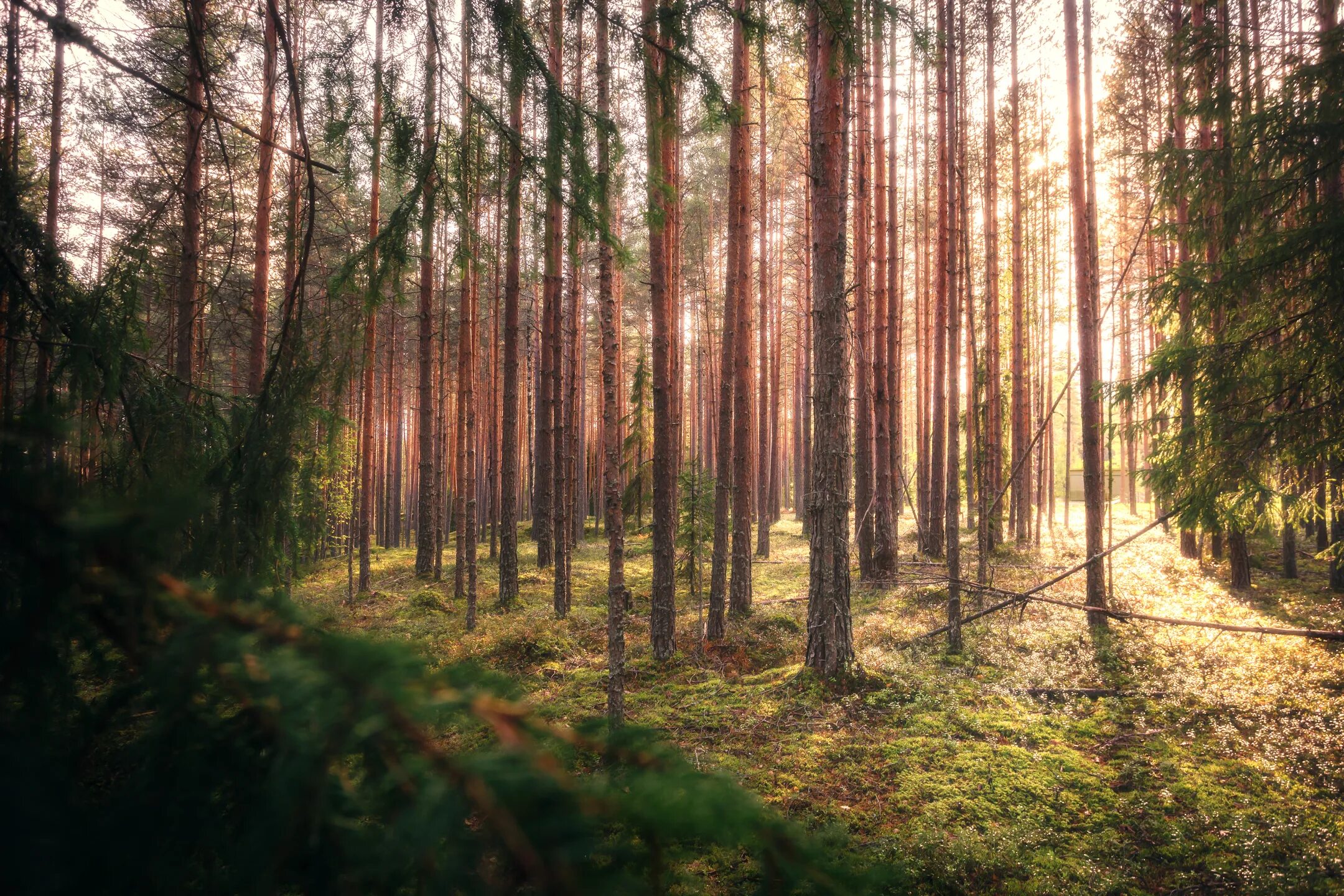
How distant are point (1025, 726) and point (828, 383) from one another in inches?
149

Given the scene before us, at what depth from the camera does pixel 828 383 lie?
612 centimetres

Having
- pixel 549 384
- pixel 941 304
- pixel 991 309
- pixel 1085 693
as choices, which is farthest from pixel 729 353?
pixel 991 309

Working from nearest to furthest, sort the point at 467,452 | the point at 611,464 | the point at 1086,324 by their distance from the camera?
the point at 611,464 < the point at 1086,324 < the point at 467,452

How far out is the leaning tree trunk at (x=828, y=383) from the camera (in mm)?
6117

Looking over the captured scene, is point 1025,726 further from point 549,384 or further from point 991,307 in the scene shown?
point 991,307

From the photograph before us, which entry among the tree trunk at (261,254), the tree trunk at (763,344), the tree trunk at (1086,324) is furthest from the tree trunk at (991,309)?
the tree trunk at (261,254)

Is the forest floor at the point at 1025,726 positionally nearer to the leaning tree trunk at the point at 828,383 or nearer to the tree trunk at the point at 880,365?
the leaning tree trunk at the point at 828,383

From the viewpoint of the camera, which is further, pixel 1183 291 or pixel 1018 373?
pixel 1018 373

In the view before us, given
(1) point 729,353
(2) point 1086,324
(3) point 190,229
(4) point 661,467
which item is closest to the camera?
(4) point 661,467

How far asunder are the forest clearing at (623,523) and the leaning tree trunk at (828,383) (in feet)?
0.19

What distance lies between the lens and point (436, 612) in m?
10.9

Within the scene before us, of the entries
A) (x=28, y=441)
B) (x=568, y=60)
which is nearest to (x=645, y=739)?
(x=28, y=441)

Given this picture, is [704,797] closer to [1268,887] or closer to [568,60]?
[1268,887]

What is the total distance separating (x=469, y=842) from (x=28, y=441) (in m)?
0.76
